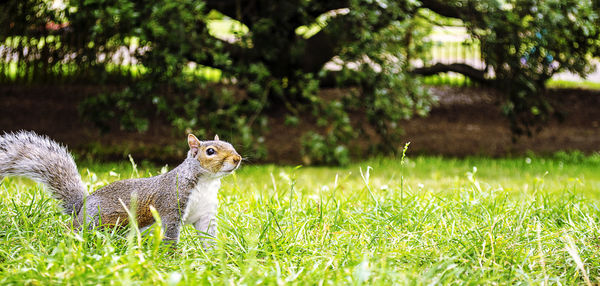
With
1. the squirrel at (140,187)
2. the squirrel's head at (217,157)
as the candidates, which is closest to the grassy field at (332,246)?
the squirrel at (140,187)

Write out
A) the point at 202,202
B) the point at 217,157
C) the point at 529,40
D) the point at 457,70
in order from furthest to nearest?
the point at 457,70
the point at 529,40
the point at 202,202
the point at 217,157

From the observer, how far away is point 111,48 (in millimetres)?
6797

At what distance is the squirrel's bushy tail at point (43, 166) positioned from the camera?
279cm

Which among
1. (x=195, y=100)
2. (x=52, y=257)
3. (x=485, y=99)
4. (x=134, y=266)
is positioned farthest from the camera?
(x=485, y=99)

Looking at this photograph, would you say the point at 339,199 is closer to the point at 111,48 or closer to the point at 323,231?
the point at 323,231

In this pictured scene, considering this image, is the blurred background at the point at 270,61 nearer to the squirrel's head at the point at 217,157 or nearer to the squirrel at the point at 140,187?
the squirrel at the point at 140,187

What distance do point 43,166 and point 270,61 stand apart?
16.3ft

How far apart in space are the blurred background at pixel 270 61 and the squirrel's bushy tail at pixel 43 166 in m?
2.71

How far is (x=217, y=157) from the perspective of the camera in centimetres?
259

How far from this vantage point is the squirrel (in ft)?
8.70

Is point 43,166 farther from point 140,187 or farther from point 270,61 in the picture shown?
point 270,61

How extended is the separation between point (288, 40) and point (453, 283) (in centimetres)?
559

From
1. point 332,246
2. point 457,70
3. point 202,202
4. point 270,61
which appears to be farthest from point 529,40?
point 202,202

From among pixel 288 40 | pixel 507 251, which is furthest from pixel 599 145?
pixel 507 251
